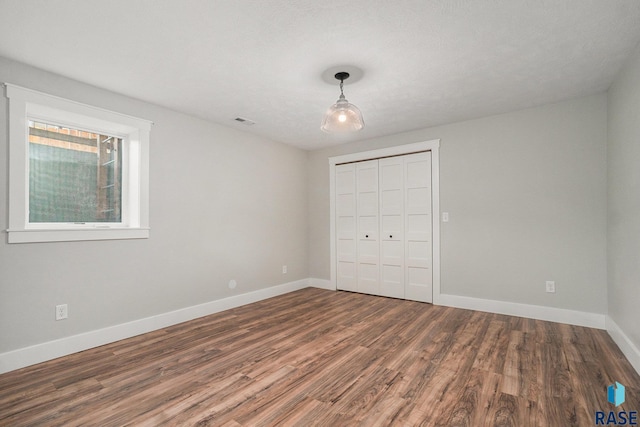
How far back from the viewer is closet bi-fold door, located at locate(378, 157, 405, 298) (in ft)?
15.4

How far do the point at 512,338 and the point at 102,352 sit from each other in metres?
3.91

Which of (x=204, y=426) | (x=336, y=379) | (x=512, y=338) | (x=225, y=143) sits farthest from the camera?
(x=225, y=143)

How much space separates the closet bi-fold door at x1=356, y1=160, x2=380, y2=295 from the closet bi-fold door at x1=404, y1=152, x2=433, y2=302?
20.3 inches

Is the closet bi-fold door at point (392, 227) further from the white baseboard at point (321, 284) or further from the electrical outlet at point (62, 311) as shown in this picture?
the electrical outlet at point (62, 311)

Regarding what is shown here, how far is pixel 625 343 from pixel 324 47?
3.54 metres

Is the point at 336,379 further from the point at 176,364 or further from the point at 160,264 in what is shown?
the point at 160,264

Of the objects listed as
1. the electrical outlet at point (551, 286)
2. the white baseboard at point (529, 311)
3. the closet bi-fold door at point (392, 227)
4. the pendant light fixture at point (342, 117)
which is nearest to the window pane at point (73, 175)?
the pendant light fixture at point (342, 117)

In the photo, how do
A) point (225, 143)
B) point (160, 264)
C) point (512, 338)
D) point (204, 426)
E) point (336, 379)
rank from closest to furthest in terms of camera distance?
point (204, 426) < point (336, 379) < point (512, 338) < point (160, 264) < point (225, 143)

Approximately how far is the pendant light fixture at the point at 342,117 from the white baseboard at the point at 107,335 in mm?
2744

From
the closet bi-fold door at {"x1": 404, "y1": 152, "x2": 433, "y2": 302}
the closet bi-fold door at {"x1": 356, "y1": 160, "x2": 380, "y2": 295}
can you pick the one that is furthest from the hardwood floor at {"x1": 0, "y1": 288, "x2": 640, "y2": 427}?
the closet bi-fold door at {"x1": 356, "y1": 160, "x2": 380, "y2": 295}

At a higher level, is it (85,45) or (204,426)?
(85,45)

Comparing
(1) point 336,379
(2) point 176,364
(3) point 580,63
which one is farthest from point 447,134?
(2) point 176,364

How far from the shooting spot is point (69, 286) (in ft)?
9.15

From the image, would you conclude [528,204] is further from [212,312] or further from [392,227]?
[212,312]
